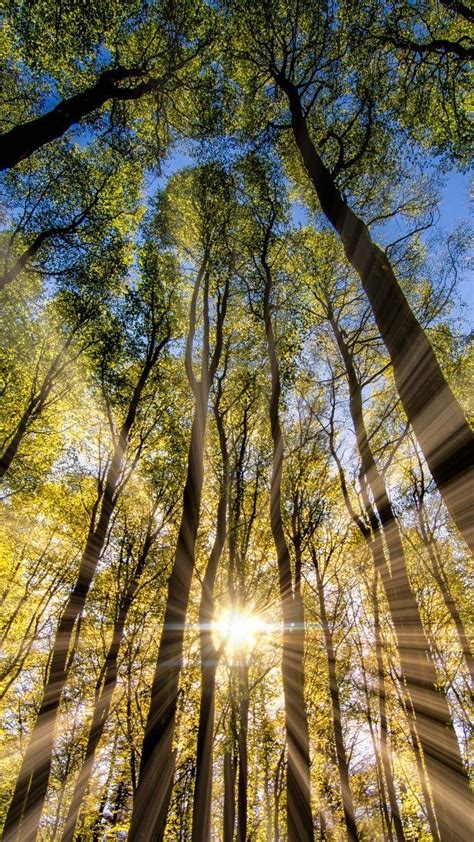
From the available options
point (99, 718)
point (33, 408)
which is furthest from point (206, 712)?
point (33, 408)

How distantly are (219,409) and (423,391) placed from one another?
30.3ft

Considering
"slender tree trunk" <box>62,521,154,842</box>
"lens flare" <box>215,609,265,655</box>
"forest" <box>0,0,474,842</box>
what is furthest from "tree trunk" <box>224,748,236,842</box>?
"slender tree trunk" <box>62,521,154,842</box>

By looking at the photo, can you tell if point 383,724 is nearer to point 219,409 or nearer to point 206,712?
point 206,712

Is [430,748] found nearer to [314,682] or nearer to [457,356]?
[314,682]

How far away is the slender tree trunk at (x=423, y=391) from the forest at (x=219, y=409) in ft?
0.57

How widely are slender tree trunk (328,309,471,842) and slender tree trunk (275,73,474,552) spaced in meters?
4.50

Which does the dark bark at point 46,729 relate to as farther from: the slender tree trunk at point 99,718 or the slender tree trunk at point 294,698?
the slender tree trunk at point 294,698

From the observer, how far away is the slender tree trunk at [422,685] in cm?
500

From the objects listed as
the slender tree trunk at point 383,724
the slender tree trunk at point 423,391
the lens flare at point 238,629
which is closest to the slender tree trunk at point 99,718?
the lens flare at point 238,629

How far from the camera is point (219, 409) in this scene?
12.6 metres

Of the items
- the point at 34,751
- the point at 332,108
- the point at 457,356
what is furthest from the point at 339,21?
the point at 34,751

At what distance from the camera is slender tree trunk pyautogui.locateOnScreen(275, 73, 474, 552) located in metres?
3.05

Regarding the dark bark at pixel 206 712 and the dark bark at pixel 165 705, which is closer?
the dark bark at pixel 165 705

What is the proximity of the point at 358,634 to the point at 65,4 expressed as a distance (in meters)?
22.1
